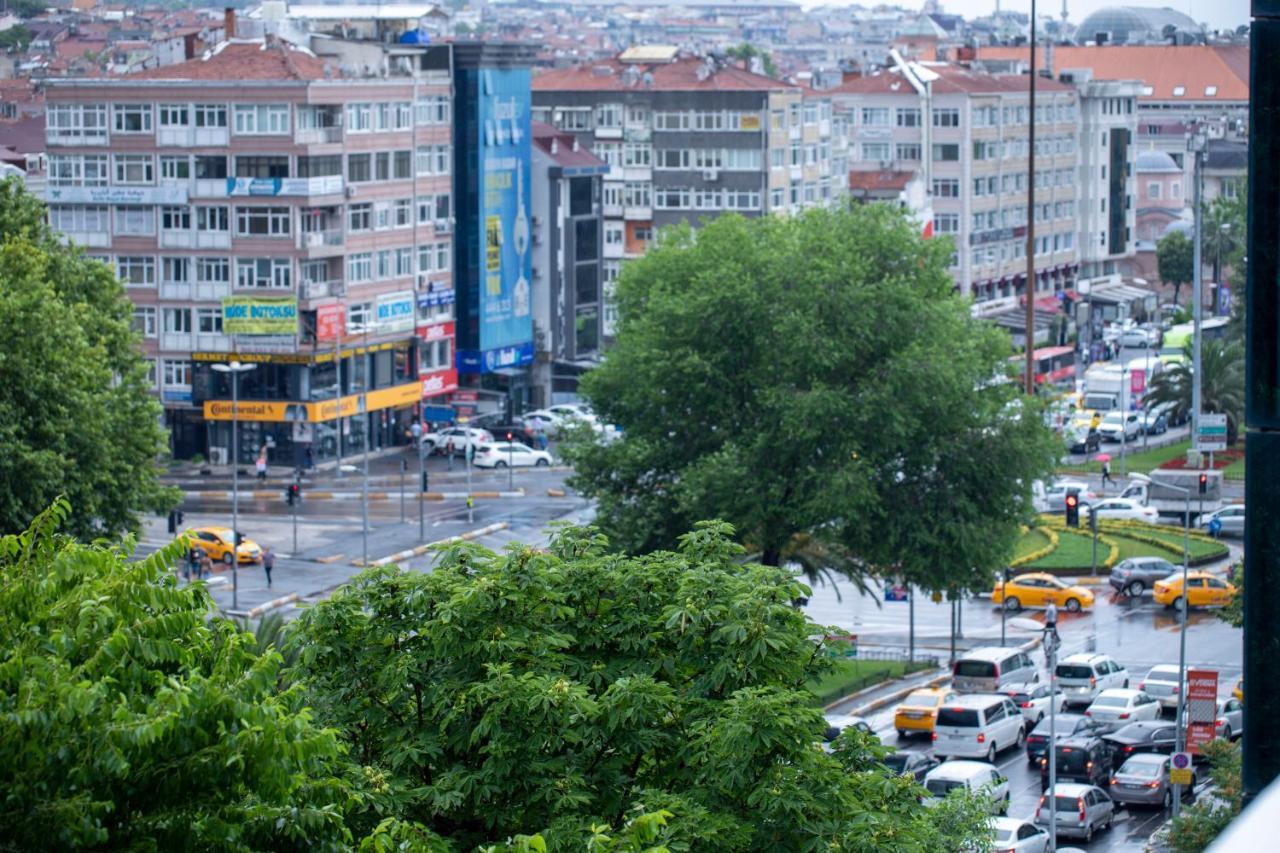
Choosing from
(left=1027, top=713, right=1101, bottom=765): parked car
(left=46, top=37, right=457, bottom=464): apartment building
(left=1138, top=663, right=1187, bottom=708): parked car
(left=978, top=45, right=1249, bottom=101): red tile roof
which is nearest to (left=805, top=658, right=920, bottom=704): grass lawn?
(left=1027, top=713, right=1101, bottom=765): parked car

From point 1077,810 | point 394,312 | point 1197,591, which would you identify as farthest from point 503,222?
point 1077,810

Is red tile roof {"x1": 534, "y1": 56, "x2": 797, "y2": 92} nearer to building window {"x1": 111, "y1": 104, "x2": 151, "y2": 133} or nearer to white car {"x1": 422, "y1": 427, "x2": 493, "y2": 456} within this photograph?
white car {"x1": 422, "y1": 427, "x2": 493, "y2": 456}

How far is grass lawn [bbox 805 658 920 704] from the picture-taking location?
44656 mm

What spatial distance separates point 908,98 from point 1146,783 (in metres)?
77.0

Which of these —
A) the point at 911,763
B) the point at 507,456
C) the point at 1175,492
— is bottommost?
the point at 911,763

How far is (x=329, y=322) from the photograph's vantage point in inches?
2830

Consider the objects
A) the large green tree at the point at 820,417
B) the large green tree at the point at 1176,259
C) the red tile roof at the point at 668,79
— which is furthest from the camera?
the large green tree at the point at 1176,259

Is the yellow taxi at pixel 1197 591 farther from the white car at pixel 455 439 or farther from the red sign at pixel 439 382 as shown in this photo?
the red sign at pixel 439 382

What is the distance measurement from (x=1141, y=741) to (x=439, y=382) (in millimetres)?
44233

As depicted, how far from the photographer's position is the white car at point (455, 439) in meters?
74.4

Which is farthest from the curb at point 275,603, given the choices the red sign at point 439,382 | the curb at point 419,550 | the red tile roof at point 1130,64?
the red tile roof at point 1130,64

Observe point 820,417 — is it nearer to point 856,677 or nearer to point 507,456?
point 856,677

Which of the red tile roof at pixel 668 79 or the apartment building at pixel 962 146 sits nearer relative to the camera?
the red tile roof at pixel 668 79

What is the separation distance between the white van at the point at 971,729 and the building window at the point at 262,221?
37.8 meters
